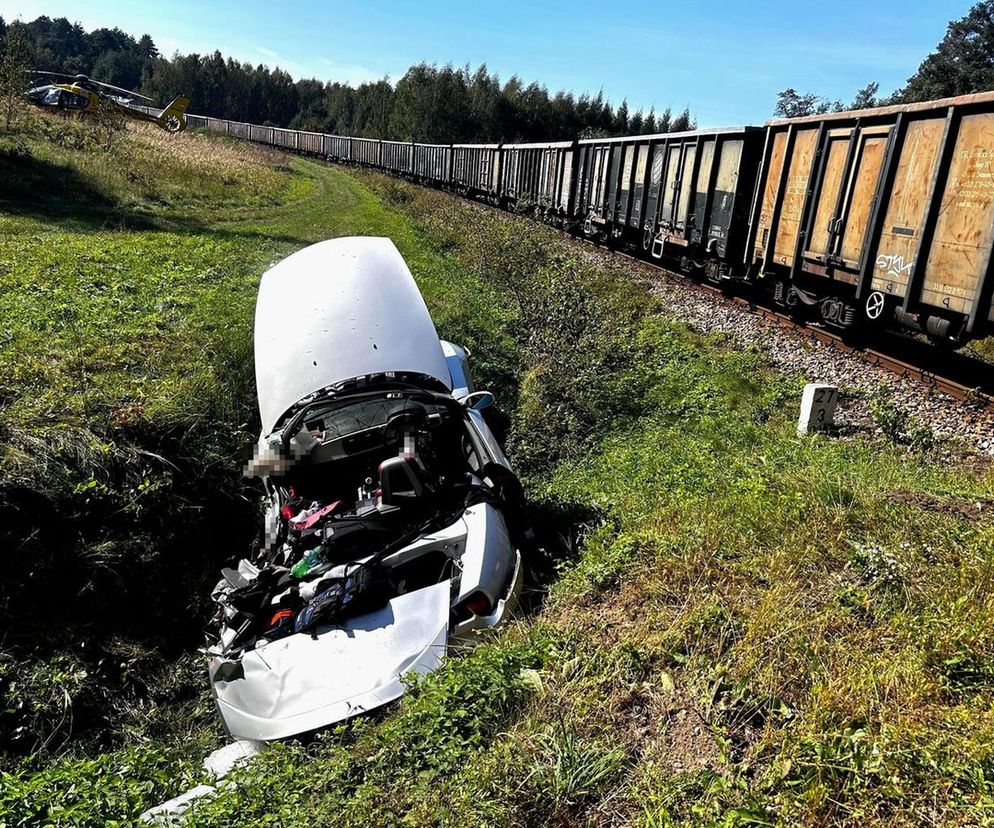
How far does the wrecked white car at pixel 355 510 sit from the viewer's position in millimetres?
3383

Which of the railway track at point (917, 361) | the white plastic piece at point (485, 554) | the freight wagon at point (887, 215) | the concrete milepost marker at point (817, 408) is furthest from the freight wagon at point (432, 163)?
the white plastic piece at point (485, 554)

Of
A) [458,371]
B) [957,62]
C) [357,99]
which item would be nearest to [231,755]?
[458,371]

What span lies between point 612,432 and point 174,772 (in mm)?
5014

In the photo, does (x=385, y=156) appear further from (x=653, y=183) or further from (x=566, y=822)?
(x=566, y=822)

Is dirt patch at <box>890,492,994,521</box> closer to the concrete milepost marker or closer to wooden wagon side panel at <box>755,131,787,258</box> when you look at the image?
the concrete milepost marker

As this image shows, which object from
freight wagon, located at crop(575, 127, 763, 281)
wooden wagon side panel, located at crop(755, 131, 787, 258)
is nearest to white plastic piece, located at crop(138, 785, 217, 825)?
wooden wagon side panel, located at crop(755, 131, 787, 258)

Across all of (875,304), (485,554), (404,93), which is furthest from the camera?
(404,93)

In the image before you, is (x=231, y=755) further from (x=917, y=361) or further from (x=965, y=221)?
(x=917, y=361)

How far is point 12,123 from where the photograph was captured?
19.5 m

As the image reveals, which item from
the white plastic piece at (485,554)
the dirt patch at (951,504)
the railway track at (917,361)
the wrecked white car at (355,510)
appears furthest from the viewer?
the railway track at (917,361)

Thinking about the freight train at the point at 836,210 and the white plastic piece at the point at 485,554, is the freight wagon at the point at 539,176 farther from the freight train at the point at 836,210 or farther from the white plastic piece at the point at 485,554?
the white plastic piece at the point at 485,554

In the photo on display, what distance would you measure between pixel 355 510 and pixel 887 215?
6.82m

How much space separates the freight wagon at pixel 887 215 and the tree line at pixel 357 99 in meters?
51.4

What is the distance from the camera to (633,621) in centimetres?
335
